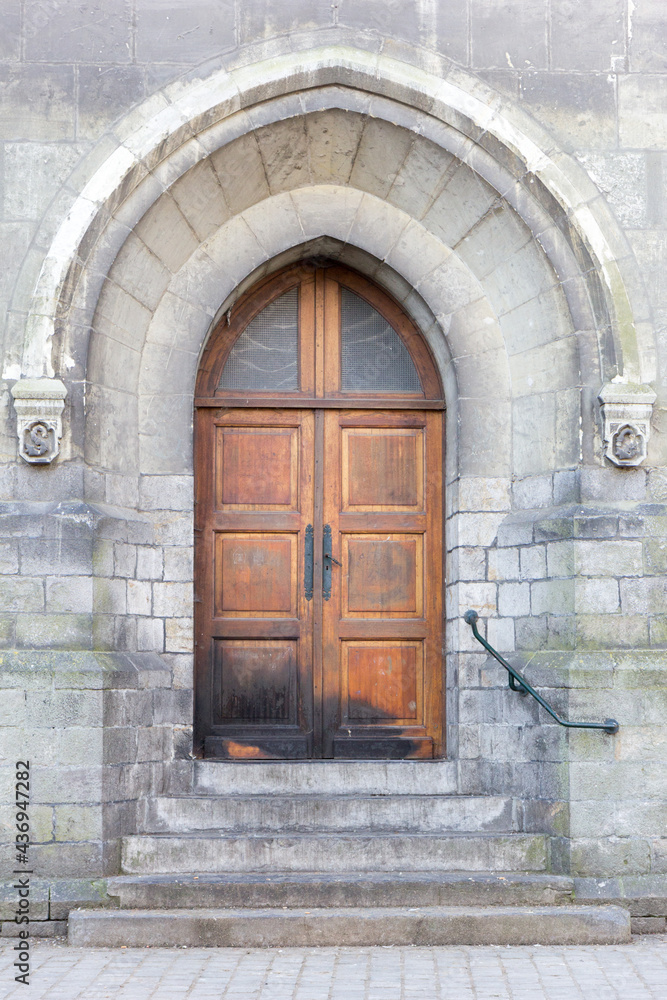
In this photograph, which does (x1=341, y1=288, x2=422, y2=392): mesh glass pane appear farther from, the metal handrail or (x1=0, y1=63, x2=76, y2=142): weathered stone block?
(x1=0, y1=63, x2=76, y2=142): weathered stone block

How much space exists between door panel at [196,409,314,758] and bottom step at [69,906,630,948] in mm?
1331

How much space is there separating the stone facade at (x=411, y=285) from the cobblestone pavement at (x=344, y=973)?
0.59 meters

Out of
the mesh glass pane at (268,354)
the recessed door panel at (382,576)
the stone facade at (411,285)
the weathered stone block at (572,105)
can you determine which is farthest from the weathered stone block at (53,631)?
the weathered stone block at (572,105)

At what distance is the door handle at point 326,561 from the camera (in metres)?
6.77

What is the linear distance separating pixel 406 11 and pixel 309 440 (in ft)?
8.15

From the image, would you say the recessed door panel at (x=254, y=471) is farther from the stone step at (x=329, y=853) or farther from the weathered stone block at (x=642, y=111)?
the weathered stone block at (x=642, y=111)

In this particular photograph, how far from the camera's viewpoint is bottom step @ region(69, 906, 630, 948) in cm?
541

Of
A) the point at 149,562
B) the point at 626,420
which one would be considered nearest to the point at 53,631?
the point at 149,562

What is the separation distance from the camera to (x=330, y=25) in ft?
20.4

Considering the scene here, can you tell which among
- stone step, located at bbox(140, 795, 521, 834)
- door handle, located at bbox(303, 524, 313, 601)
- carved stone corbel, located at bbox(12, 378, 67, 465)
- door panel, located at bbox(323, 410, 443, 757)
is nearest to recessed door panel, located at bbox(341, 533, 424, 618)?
door panel, located at bbox(323, 410, 443, 757)

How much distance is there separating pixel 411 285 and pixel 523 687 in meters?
2.42

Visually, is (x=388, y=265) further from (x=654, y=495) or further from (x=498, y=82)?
(x=654, y=495)

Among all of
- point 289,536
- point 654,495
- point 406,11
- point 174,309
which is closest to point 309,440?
point 289,536

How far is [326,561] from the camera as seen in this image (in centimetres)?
679
